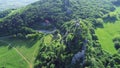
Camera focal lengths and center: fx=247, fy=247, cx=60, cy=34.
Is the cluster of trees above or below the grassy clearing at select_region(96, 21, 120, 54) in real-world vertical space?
above

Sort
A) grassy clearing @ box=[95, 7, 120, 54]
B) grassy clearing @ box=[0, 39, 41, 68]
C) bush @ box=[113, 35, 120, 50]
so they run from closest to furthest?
grassy clearing @ box=[0, 39, 41, 68]
grassy clearing @ box=[95, 7, 120, 54]
bush @ box=[113, 35, 120, 50]

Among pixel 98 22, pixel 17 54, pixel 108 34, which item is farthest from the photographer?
pixel 98 22

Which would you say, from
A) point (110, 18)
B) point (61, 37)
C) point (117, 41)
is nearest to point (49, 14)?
point (61, 37)

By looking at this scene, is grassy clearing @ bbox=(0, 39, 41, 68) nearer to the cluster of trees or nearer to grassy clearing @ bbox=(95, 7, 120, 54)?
the cluster of trees

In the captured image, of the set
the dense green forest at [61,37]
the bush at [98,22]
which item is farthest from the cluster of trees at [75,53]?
the bush at [98,22]

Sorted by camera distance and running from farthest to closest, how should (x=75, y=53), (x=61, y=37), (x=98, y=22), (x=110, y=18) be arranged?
1. (x=110, y=18)
2. (x=98, y=22)
3. (x=61, y=37)
4. (x=75, y=53)

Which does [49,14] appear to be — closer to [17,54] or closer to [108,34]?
[108,34]

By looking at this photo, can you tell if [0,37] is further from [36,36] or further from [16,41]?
[36,36]

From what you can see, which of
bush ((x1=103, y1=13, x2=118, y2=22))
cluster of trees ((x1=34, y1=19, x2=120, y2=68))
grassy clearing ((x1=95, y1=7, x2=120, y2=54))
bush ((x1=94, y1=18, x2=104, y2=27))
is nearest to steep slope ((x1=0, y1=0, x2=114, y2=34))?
bush ((x1=103, y1=13, x2=118, y2=22))
